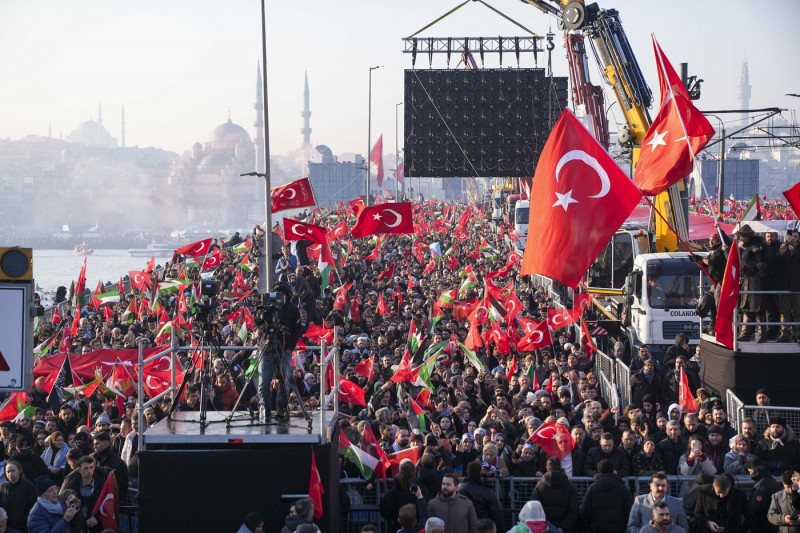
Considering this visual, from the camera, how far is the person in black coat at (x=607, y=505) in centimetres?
945

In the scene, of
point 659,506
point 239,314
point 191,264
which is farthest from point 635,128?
point 659,506

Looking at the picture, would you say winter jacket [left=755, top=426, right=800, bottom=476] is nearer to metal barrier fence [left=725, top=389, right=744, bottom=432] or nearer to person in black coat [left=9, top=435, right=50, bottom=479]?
metal barrier fence [left=725, top=389, right=744, bottom=432]

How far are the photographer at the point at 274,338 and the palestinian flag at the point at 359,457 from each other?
1.08 metres

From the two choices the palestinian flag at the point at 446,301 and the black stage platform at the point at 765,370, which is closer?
the black stage platform at the point at 765,370

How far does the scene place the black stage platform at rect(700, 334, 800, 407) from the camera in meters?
13.4

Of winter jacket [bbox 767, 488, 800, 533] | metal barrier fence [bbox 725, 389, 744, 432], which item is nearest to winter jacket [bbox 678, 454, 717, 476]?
winter jacket [bbox 767, 488, 800, 533]

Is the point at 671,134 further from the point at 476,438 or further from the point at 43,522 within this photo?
Result: the point at 43,522

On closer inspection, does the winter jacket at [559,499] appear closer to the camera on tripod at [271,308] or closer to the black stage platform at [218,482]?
the black stage platform at [218,482]

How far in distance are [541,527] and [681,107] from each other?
6.37 m

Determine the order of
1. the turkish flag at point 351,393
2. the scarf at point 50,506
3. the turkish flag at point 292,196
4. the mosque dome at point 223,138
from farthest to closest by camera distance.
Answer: the mosque dome at point 223,138
the turkish flag at point 292,196
the turkish flag at point 351,393
the scarf at point 50,506

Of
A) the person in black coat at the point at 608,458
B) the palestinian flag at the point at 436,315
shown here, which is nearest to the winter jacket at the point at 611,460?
the person in black coat at the point at 608,458

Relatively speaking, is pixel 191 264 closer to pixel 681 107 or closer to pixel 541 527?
pixel 681 107

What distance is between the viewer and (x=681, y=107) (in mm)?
13023

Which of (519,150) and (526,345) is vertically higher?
(519,150)
